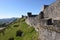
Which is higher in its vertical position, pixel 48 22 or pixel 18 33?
pixel 48 22

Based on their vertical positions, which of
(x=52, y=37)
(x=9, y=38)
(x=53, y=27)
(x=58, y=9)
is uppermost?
(x=58, y=9)

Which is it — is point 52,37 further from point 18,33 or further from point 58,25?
point 18,33

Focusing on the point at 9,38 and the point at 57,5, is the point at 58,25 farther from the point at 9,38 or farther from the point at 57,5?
the point at 9,38

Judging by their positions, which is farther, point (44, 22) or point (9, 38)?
point (9, 38)

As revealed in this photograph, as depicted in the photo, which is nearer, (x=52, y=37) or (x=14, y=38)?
(x=52, y=37)

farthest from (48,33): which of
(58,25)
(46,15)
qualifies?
(46,15)

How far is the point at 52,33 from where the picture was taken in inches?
507

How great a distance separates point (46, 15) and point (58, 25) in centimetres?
1544

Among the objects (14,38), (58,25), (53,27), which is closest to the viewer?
(58,25)

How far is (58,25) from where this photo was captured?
1236 cm

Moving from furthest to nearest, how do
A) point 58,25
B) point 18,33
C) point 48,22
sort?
1. point 18,33
2. point 48,22
3. point 58,25

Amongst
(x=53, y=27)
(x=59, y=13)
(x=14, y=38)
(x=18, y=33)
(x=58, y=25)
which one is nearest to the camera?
(x=58, y=25)

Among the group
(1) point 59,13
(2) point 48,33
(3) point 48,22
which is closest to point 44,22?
(3) point 48,22

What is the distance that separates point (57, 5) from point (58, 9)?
0.85m
